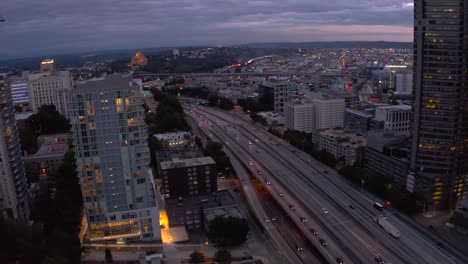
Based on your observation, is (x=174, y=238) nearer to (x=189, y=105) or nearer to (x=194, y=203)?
(x=194, y=203)

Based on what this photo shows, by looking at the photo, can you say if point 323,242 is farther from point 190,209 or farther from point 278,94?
point 278,94

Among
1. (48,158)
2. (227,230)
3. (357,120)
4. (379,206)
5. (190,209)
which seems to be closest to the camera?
(227,230)

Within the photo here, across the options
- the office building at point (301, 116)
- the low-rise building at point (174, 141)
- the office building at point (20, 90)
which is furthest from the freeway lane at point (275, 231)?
the office building at point (20, 90)

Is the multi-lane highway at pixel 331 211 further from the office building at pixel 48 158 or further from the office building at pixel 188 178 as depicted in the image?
the office building at pixel 48 158

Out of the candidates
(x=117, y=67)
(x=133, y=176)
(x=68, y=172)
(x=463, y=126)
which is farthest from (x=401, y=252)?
(x=117, y=67)

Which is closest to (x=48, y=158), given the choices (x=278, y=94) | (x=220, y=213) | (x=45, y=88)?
(x=220, y=213)

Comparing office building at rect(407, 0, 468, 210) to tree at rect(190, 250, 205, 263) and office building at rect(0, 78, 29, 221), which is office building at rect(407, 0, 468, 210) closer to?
tree at rect(190, 250, 205, 263)

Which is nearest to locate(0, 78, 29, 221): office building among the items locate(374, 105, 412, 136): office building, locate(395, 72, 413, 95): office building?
locate(374, 105, 412, 136): office building
